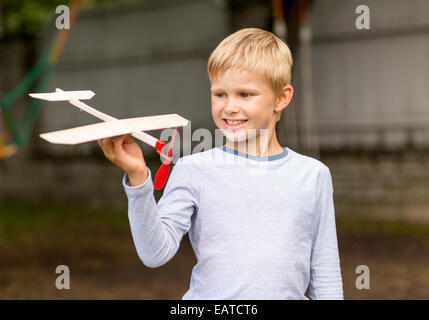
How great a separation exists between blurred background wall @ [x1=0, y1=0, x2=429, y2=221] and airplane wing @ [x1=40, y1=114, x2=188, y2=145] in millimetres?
4860

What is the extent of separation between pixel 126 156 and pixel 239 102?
0.34m

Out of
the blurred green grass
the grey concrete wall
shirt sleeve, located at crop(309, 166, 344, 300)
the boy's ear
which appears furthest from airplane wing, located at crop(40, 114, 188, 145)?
the grey concrete wall

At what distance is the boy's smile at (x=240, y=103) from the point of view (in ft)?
4.34

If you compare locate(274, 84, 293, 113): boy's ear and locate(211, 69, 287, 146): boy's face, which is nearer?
locate(211, 69, 287, 146): boy's face

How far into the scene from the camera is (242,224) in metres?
1.31

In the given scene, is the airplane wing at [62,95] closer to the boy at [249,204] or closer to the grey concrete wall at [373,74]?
the boy at [249,204]

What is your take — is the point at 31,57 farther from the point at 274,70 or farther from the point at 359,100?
the point at 274,70

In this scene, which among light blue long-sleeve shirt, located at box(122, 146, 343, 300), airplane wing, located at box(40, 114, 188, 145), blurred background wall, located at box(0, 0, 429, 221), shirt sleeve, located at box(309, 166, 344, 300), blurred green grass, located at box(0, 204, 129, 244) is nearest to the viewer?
airplane wing, located at box(40, 114, 188, 145)

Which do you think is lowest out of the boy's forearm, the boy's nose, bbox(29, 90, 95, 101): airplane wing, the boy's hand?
the boy's forearm

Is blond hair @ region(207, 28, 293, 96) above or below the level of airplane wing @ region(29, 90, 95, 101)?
above

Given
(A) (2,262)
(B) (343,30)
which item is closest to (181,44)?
(B) (343,30)

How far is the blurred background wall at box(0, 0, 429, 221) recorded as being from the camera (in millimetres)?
6312

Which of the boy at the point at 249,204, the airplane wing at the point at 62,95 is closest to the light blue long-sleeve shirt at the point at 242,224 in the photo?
the boy at the point at 249,204

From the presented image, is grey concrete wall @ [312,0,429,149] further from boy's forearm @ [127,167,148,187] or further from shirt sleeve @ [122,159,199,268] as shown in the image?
boy's forearm @ [127,167,148,187]
